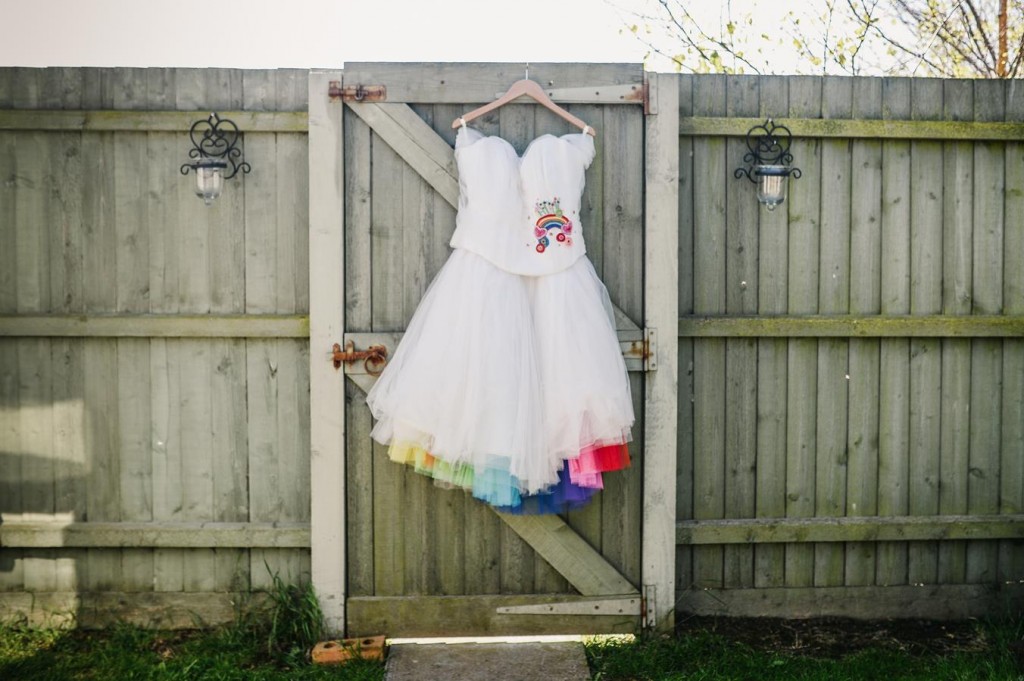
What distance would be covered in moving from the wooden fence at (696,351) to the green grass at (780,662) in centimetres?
31

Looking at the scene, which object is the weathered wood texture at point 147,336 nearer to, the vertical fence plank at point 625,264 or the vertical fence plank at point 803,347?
the vertical fence plank at point 625,264

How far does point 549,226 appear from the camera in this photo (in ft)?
11.3

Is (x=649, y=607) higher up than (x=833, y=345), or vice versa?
(x=833, y=345)

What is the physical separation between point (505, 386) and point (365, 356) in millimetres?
579

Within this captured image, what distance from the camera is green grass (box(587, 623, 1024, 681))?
3371mm

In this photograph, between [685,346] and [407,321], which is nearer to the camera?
[407,321]

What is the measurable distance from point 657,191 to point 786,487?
4.37 feet

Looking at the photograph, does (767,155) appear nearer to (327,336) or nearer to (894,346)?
(894,346)

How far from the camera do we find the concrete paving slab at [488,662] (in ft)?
11.0

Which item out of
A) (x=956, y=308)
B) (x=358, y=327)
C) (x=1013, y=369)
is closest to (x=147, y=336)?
(x=358, y=327)

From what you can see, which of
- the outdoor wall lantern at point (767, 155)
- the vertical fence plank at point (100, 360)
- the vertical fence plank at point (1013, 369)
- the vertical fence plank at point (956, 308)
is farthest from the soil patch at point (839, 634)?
the vertical fence plank at point (100, 360)

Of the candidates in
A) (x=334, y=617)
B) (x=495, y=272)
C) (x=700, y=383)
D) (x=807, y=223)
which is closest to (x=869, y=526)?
(x=700, y=383)

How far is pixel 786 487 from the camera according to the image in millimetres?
3904

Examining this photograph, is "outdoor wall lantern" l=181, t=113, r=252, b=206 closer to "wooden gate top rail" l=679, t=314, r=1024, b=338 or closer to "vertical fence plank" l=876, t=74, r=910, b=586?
"wooden gate top rail" l=679, t=314, r=1024, b=338
